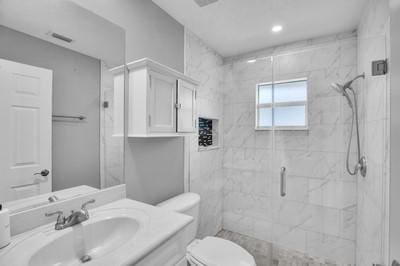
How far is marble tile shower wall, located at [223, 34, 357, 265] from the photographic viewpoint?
1.95 meters

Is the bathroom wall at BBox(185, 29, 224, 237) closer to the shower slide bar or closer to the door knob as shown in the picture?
the shower slide bar

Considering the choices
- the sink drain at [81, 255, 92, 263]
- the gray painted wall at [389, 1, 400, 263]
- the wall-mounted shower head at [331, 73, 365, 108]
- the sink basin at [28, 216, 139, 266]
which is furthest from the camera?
the wall-mounted shower head at [331, 73, 365, 108]

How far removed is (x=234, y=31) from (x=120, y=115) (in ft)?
5.12

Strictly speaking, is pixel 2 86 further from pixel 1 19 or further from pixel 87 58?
pixel 87 58

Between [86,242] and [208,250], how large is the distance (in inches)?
35.2

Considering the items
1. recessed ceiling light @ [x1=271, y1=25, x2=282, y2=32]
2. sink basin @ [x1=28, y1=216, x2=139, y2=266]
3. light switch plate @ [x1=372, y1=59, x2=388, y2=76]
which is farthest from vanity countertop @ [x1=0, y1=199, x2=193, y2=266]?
recessed ceiling light @ [x1=271, y1=25, x2=282, y2=32]

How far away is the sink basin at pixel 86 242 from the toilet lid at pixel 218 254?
0.69m

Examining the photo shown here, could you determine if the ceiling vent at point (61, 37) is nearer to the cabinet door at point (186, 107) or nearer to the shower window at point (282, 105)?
the cabinet door at point (186, 107)

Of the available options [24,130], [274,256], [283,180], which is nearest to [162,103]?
[24,130]

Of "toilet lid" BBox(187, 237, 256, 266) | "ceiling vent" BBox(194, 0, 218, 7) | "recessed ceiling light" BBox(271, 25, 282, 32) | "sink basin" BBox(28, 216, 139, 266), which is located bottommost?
"toilet lid" BBox(187, 237, 256, 266)

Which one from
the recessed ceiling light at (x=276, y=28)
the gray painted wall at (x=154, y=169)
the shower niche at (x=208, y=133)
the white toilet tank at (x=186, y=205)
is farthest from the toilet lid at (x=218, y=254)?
the recessed ceiling light at (x=276, y=28)

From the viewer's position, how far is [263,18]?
6.08 ft

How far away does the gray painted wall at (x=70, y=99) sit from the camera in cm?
90

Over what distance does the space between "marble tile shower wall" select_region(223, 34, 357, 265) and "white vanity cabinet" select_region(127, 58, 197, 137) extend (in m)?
1.03
